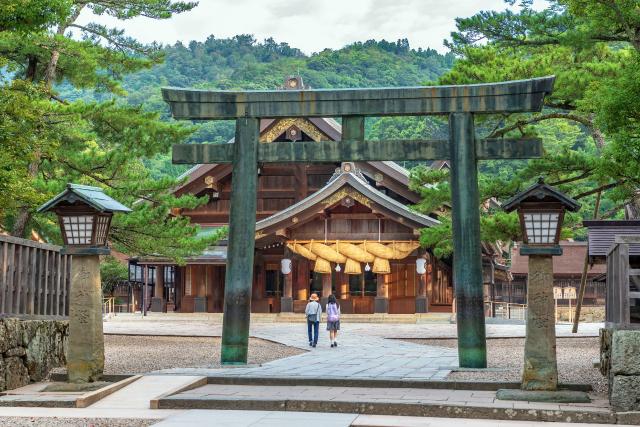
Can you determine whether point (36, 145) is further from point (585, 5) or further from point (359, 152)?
point (585, 5)

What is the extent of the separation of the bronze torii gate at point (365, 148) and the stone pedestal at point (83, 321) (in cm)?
294

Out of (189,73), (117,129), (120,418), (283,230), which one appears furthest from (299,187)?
(189,73)

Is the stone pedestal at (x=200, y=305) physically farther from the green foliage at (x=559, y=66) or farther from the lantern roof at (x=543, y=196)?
the lantern roof at (x=543, y=196)

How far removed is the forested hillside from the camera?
9369cm

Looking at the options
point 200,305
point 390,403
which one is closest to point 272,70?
point 200,305

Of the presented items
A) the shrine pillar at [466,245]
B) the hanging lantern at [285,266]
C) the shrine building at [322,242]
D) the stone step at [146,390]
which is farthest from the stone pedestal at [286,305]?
the stone step at [146,390]

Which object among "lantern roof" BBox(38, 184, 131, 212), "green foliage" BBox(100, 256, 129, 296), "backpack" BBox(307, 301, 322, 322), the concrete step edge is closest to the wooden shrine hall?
"green foliage" BBox(100, 256, 129, 296)

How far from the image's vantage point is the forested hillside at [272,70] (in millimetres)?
93688

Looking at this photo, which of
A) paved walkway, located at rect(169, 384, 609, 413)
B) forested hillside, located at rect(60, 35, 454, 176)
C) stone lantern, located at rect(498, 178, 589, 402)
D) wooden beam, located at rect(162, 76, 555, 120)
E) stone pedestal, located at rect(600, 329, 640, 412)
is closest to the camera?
stone pedestal, located at rect(600, 329, 640, 412)

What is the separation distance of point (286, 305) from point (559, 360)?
65.8ft

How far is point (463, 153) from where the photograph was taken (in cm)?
1373

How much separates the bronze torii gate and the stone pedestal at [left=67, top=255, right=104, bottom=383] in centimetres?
294

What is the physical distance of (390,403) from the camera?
32.1 feet

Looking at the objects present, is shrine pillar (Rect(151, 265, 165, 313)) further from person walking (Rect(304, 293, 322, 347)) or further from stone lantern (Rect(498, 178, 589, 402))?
stone lantern (Rect(498, 178, 589, 402))
